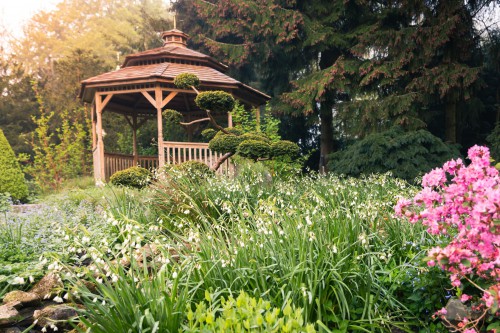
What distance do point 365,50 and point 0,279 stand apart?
11387mm

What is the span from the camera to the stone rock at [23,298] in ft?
9.78

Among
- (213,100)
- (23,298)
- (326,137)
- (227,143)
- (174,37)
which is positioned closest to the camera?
(23,298)

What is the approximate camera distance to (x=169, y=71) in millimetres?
10508

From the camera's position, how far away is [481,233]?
6.12 feet

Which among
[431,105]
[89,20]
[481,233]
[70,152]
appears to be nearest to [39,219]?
[481,233]

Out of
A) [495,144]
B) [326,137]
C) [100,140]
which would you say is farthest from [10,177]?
[495,144]

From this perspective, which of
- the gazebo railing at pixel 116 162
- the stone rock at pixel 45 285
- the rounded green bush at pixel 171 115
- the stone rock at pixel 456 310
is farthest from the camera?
the gazebo railing at pixel 116 162

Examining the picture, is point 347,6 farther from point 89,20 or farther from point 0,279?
point 89,20

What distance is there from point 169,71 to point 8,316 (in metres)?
8.64

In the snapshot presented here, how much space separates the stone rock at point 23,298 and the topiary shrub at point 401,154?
329 inches

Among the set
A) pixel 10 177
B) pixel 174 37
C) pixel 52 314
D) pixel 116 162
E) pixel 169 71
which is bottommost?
pixel 52 314

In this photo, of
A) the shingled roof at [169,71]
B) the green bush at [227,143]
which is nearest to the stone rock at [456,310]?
the green bush at [227,143]

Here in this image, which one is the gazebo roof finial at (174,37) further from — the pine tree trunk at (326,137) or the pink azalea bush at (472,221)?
the pink azalea bush at (472,221)

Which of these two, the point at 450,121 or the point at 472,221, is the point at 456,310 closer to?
the point at 472,221
